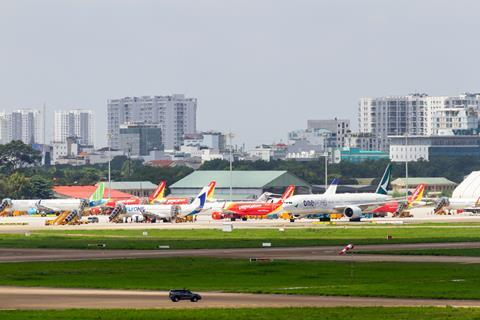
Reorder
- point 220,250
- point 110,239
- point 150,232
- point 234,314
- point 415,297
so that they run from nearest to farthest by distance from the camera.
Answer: point 234,314, point 415,297, point 220,250, point 110,239, point 150,232

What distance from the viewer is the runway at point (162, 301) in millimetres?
70375

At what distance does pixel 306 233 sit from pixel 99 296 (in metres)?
75.8

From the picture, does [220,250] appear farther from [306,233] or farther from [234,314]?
[234,314]

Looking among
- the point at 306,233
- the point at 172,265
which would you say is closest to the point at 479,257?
the point at 172,265

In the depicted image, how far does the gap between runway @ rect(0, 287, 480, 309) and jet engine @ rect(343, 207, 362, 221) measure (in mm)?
120376

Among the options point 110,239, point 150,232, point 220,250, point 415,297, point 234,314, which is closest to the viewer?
point 234,314

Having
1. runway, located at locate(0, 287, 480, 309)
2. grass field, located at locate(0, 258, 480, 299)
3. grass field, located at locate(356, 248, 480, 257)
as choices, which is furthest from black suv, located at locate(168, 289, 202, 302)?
grass field, located at locate(356, 248, 480, 257)

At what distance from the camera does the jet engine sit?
196750mm

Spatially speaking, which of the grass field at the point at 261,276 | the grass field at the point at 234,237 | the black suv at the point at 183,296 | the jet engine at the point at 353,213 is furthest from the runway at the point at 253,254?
the jet engine at the point at 353,213

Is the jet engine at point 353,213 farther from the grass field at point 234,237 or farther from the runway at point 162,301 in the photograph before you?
the runway at point 162,301

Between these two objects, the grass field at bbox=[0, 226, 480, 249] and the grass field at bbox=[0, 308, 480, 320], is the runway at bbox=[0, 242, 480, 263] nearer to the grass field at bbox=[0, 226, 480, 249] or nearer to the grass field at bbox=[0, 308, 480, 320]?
the grass field at bbox=[0, 226, 480, 249]

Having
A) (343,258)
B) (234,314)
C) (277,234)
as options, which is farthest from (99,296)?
(277,234)

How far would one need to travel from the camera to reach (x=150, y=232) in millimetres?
160750

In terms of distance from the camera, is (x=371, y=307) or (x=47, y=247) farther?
(x=47, y=247)
